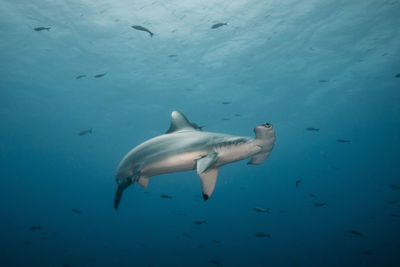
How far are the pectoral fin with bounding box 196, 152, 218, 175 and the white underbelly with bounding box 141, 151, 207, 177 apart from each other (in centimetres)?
24

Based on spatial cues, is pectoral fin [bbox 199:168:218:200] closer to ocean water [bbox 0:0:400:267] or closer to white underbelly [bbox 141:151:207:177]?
white underbelly [bbox 141:151:207:177]

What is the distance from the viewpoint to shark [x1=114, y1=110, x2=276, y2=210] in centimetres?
385

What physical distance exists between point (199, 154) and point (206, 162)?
1.37ft

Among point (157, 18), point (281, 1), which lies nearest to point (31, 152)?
point (157, 18)

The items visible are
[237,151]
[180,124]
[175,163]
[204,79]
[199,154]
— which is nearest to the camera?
[237,151]

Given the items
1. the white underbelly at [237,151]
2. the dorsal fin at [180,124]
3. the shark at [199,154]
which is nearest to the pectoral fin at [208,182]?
the shark at [199,154]

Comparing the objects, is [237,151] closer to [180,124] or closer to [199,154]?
[199,154]

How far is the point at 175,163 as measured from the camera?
4340 millimetres

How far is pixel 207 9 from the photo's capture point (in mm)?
14828

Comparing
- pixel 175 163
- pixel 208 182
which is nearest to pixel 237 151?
pixel 208 182

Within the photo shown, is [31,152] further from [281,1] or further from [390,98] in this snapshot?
[390,98]

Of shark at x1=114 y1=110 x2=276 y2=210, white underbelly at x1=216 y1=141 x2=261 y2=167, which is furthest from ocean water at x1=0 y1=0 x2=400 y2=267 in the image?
white underbelly at x1=216 y1=141 x2=261 y2=167

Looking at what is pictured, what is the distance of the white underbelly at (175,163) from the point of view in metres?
4.20

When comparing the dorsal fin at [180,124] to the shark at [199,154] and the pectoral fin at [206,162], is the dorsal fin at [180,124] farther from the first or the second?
the pectoral fin at [206,162]
